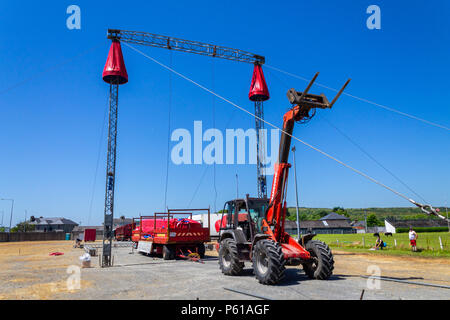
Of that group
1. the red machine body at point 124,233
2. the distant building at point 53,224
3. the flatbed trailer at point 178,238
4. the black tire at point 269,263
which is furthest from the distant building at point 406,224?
the distant building at point 53,224

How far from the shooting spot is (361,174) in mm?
7730

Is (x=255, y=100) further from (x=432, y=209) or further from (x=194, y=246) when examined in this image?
(x=432, y=209)

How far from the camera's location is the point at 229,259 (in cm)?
1248

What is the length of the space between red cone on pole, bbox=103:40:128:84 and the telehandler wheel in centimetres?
1605

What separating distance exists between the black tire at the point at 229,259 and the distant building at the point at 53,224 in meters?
125

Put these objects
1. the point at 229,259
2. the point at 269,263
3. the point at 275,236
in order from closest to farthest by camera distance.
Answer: the point at 269,263
the point at 275,236
the point at 229,259

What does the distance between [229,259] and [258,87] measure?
1947 cm

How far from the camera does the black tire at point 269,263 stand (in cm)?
948

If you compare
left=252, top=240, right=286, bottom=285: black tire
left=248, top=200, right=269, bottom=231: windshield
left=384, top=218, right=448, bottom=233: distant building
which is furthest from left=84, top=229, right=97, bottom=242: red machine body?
left=384, top=218, right=448, bottom=233: distant building

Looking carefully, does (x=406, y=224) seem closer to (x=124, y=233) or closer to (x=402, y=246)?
(x=402, y=246)

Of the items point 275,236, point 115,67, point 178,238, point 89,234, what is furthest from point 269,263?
point 89,234

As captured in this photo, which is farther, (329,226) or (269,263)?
(329,226)
